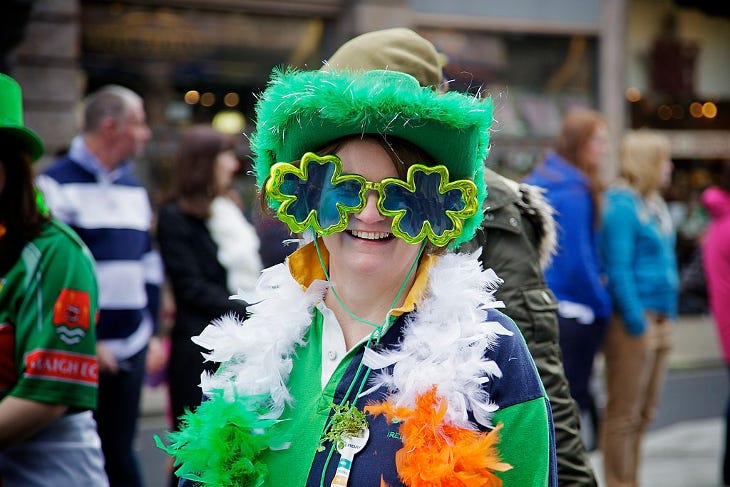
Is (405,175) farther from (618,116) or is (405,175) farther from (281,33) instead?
(618,116)

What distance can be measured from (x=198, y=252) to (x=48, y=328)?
8.01 ft

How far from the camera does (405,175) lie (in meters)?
1.87

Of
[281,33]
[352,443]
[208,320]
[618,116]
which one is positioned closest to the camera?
[352,443]

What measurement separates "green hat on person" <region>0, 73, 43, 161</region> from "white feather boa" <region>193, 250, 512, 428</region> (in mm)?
A: 1039

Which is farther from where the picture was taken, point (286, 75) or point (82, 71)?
point (82, 71)

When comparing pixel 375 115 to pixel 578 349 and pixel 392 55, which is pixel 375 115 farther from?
pixel 578 349

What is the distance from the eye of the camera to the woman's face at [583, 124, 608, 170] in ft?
16.5

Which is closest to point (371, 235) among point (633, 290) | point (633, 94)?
point (633, 290)

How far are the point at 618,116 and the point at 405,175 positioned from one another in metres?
11.5

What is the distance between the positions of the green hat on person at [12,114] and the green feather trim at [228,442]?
1.20 meters

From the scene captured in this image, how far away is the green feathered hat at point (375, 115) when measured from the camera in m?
1.76

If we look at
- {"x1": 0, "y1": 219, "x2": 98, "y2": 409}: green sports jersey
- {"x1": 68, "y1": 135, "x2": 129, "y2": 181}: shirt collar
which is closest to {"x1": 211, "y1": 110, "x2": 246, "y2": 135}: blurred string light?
{"x1": 68, "y1": 135, "x2": 129, "y2": 181}: shirt collar

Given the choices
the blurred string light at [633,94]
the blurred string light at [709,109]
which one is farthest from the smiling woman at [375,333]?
the blurred string light at [709,109]

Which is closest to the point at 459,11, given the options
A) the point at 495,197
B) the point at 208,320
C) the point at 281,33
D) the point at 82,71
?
the point at 281,33
